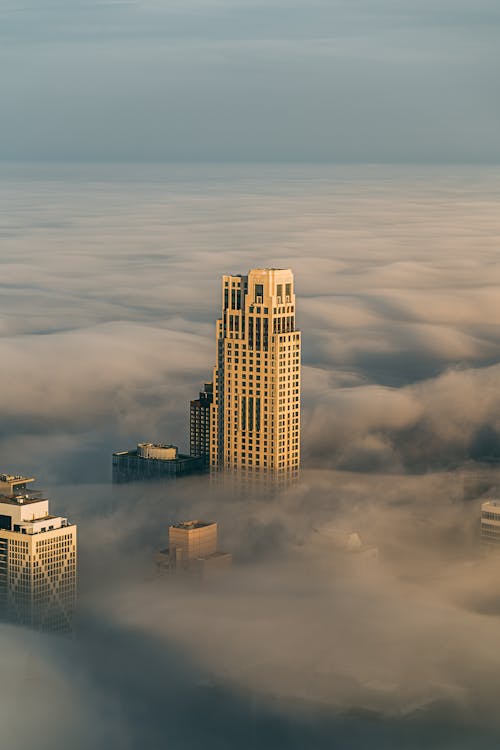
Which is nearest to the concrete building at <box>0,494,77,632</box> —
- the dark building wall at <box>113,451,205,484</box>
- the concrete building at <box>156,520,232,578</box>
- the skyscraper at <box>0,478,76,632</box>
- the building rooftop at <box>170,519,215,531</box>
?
the skyscraper at <box>0,478,76,632</box>

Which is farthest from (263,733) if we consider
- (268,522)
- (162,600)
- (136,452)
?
(136,452)

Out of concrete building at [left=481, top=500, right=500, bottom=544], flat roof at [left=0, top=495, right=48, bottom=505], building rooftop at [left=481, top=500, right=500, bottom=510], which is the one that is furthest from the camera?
building rooftop at [left=481, top=500, right=500, bottom=510]

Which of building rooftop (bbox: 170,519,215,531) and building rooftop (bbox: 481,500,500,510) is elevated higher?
building rooftop (bbox: 481,500,500,510)

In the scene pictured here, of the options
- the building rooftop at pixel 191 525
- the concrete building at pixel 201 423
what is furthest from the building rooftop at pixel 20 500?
the concrete building at pixel 201 423

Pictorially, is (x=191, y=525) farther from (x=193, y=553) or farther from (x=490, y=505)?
(x=490, y=505)

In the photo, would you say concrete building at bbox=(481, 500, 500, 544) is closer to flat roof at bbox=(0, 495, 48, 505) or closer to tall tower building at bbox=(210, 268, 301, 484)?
tall tower building at bbox=(210, 268, 301, 484)

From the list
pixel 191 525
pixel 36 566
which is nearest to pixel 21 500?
pixel 36 566

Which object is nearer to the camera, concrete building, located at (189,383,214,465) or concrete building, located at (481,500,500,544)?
concrete building, located at (481,500,500,544)
